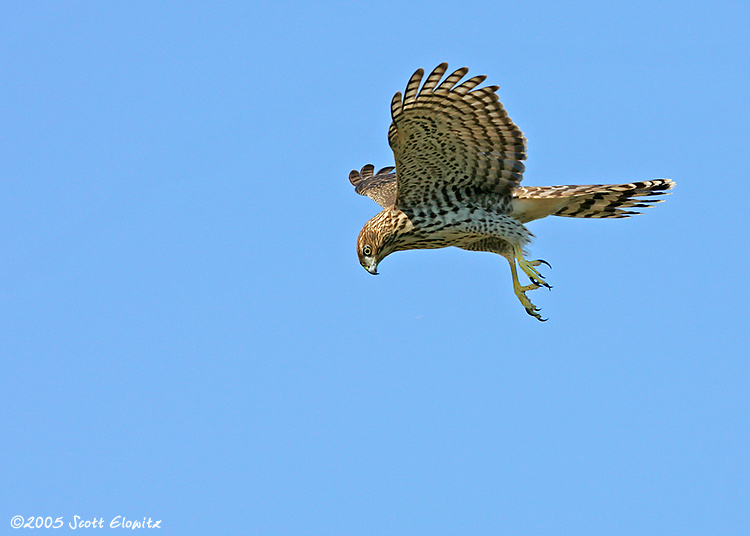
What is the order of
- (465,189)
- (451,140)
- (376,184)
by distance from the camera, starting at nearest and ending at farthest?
(451,140), (465,189), (376,184)

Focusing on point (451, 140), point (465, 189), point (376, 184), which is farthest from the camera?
point (376, 184)

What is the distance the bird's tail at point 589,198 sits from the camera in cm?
968

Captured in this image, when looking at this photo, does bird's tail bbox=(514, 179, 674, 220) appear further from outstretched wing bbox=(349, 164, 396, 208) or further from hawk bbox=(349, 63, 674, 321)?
outstretched wing bbox=(349, 164, 396, 208)

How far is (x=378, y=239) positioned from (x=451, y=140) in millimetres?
1320

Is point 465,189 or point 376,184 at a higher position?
point 376,184

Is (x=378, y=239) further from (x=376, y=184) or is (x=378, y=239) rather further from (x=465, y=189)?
(x=376, y=184)

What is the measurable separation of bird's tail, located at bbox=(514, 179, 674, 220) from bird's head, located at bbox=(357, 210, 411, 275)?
4.07 ft

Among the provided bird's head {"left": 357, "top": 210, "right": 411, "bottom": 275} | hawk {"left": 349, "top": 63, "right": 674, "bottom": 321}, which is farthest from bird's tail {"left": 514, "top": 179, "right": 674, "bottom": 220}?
bird's head {"left": 357, "top": 210, "right": 411, "bottom": 275}

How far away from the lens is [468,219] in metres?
9.63

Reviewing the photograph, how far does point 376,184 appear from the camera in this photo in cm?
1248

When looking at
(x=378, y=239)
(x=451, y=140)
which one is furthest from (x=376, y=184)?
(x=451, y=140)

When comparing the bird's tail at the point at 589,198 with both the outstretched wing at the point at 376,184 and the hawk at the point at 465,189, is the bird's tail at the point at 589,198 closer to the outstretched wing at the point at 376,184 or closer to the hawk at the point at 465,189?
the hawk at the point at 465,189

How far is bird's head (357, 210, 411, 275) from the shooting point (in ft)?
31.8

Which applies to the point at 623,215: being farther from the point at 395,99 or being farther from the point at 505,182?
the point at 395,99
